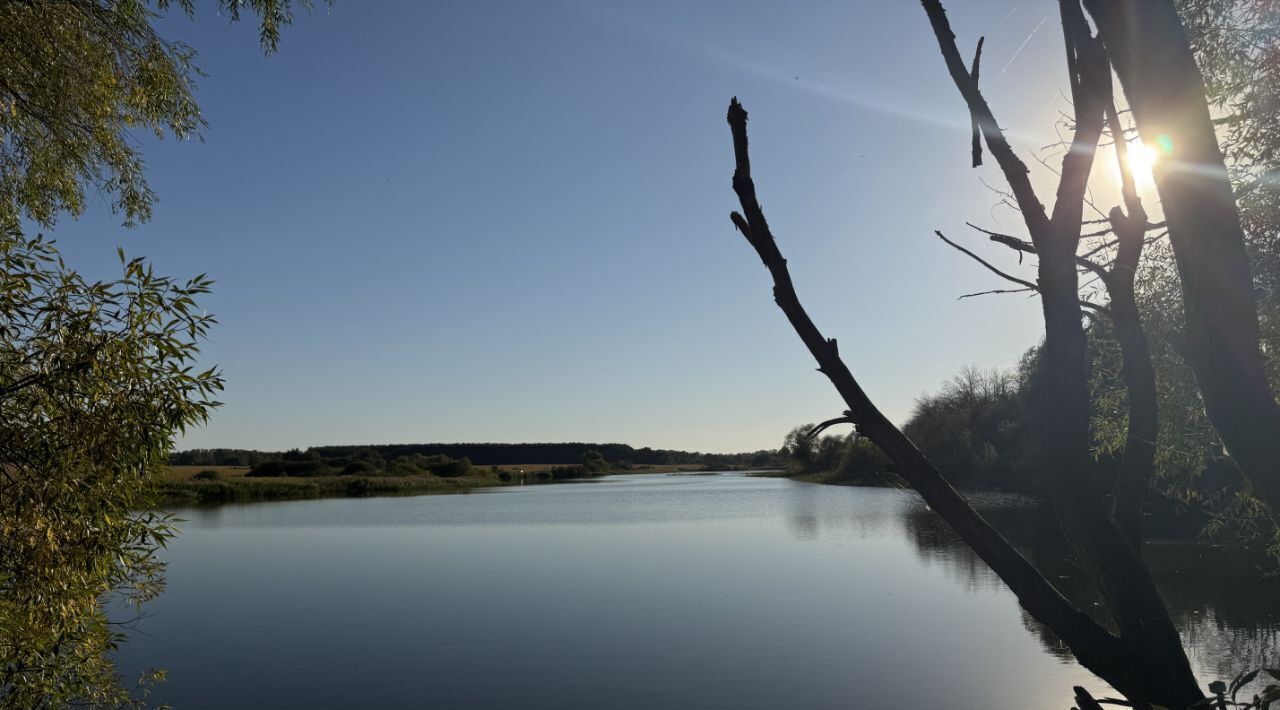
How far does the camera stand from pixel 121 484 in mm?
5188

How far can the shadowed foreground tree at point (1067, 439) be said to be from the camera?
245 cm

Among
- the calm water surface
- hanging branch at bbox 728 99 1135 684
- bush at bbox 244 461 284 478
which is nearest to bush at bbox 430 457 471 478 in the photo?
bush at bbox 244 461 284 478

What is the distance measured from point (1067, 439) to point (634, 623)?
12.7 metres

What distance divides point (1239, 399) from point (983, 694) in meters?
9.15

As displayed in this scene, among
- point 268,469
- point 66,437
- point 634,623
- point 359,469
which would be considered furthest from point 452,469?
point 66,437

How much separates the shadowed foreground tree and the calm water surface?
8.11m

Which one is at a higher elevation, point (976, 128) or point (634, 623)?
point (976, 128)

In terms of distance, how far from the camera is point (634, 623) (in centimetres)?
1430

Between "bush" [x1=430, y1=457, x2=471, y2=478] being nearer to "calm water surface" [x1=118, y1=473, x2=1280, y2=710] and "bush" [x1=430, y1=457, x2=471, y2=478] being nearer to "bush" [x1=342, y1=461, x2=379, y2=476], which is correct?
"bush" [x1=342, y1=461, x2=379, y2=476]

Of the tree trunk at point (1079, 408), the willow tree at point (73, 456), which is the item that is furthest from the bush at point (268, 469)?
the tree trunk at point (1079, 408)

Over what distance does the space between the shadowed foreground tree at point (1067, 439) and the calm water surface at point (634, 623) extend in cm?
811

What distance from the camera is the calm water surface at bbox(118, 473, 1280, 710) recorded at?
1061 centimetres

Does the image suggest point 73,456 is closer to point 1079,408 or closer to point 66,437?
point 66,437

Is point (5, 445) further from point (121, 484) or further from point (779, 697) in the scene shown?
point (779, 697)
